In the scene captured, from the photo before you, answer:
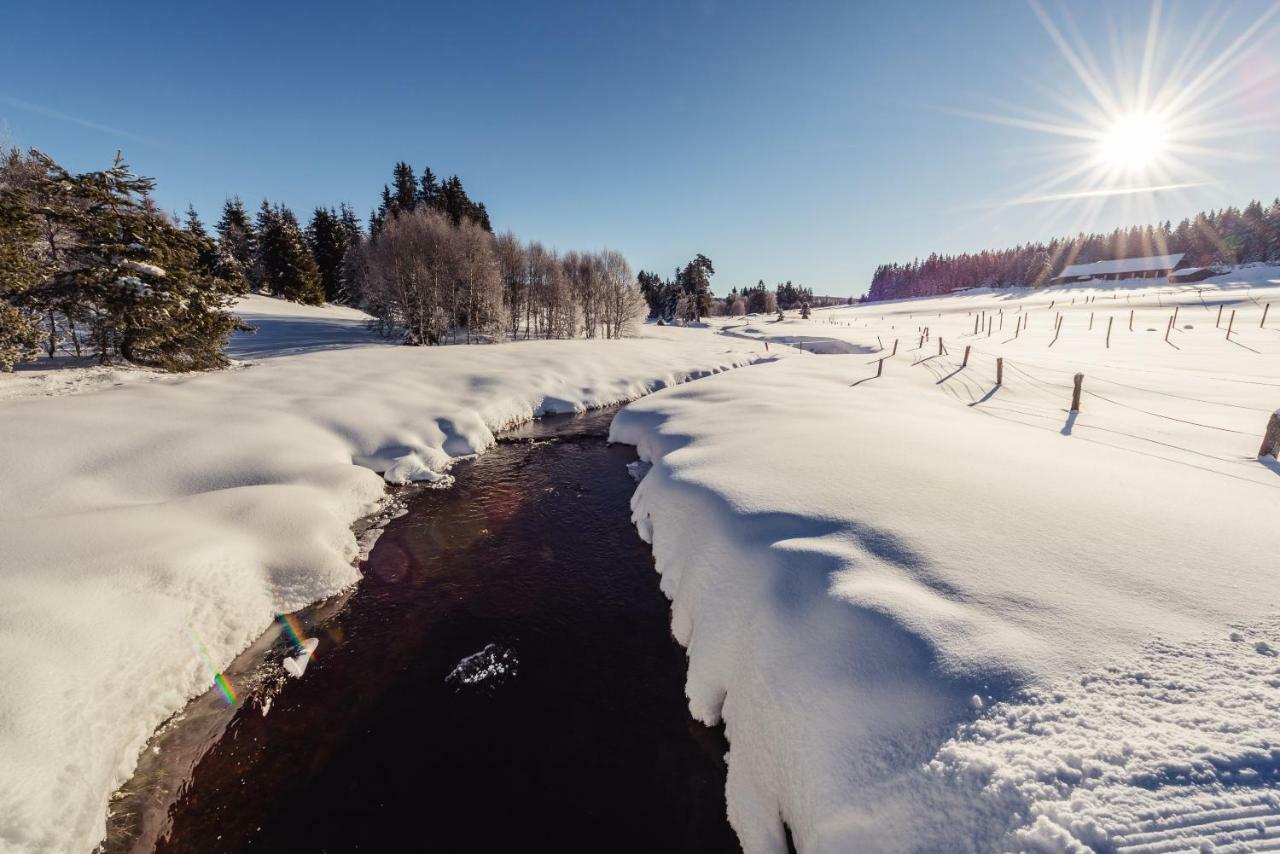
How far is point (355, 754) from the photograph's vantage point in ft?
17.9

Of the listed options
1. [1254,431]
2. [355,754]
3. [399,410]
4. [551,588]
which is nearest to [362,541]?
[551,588]

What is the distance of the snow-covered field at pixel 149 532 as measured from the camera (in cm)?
445

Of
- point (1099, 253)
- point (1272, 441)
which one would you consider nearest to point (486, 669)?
point (1272, 441)

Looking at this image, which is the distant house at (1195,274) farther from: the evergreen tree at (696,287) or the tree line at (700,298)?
the evergreen tree at (696,287)

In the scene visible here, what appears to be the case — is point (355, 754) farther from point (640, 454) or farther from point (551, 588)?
point (640, 454)

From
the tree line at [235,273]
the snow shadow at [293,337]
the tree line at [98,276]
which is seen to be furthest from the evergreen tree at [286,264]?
the tree line at [98,276]

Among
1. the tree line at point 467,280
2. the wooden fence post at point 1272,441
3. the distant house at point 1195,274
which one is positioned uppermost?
the distant house at point 1195,274

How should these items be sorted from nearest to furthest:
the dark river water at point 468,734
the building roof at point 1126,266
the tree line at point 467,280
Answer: the dark river water at point 468,734 → the tree line at point 467,280 → the building roof at point 1126,266

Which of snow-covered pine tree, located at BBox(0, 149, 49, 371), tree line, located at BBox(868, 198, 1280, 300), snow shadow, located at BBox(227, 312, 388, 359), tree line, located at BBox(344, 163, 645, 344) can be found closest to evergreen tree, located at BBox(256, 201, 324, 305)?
tree line, located at BBox(344, 163, 645, 344)

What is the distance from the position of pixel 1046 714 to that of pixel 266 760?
25.9 ft

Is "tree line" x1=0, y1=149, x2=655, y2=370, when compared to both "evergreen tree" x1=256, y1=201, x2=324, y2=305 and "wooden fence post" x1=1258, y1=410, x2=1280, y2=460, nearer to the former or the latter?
"evergreen tree" x1=256, y1=201, x2=324, y2=305

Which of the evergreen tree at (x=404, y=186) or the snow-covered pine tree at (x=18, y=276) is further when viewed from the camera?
the evergreen tree at (x=404, y=186)

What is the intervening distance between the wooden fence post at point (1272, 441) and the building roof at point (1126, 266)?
11467cm

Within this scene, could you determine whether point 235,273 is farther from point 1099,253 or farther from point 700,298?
A: point 1099,253
